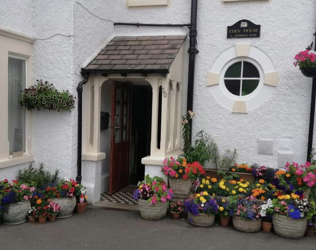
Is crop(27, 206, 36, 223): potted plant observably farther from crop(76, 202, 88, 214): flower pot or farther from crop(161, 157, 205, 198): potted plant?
crop(161, 157, 205, 198): potted plant

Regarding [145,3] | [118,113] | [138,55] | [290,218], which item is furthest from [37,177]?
[290,218]

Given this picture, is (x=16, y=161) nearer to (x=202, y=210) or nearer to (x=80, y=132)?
(x=80, y=132)

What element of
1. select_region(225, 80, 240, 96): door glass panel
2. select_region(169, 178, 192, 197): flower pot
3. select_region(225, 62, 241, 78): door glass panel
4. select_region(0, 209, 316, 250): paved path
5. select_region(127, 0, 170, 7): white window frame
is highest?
select_region(127, 0, 170, 7): white window frame

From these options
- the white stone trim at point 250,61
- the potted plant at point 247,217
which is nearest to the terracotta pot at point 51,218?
the potted plant at point 247,217

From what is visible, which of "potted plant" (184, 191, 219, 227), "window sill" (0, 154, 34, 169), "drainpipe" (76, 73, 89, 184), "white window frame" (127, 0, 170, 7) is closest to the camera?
"potted plant" (184, 191, 219, 227)

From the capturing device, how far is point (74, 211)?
592cm

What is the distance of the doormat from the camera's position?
6628 millimetres

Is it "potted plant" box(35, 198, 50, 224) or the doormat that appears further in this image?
the doormat

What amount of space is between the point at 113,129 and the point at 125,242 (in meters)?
2.75

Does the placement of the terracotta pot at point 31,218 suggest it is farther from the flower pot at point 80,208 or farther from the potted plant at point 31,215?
the flower pot at point 80,208

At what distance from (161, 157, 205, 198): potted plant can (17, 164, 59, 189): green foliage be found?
2033mm

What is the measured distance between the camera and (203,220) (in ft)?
17.3

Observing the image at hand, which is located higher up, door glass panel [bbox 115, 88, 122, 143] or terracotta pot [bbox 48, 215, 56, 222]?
door glass panel [bbox 115, 88, 122, 143]

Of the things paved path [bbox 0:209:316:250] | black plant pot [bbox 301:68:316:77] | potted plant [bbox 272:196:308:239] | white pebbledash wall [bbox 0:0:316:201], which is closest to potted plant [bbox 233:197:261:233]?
paved path [bbox 0:209:316:250]
